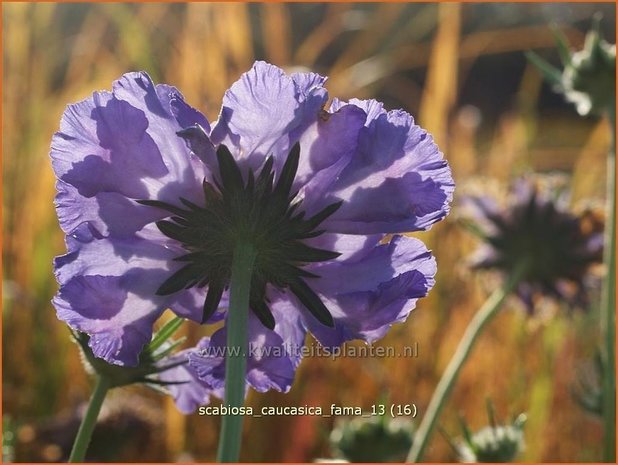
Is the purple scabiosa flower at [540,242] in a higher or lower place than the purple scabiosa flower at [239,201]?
higher

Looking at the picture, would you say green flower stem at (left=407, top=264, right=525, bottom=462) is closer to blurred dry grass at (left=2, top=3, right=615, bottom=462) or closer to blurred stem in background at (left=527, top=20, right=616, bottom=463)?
blurred stem in background at (left=527, top=20, right=616, bottom=463)

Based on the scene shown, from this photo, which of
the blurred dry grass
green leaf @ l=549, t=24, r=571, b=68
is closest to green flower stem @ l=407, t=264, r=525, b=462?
green leaf @ l=549, t=24, r=571, b=68

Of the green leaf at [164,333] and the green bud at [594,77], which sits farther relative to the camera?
the green bud at [594,77]

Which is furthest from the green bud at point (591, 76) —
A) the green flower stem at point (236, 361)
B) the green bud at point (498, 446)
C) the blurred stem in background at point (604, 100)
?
the green flower stem at point (236, 361)

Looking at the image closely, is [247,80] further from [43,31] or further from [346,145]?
[43,31]

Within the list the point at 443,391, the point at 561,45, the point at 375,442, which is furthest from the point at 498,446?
the point at 561,45

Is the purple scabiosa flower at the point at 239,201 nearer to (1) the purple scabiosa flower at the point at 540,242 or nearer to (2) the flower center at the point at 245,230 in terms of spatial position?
(2) the flower center at the point at 245,230

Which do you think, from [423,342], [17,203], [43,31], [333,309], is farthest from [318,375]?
[333,309]
